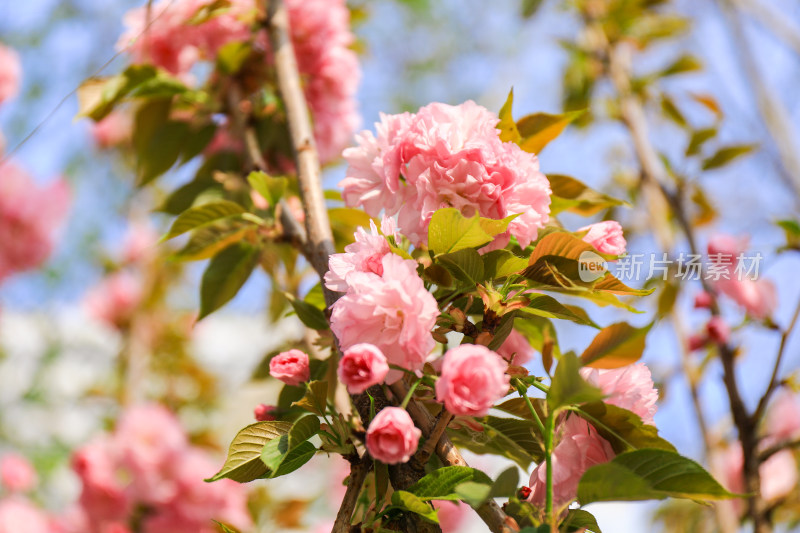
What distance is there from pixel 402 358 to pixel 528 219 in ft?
0.50

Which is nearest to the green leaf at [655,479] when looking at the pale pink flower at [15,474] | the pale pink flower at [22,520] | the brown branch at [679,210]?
the brown branch at [679,210]

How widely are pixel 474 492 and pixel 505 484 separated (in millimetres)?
21

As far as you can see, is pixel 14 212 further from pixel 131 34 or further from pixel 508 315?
pixel 508 315

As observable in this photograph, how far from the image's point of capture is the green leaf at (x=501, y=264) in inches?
18.2

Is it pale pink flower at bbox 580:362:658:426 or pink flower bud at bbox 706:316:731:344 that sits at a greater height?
pink flower bud at bbox 706:316:731:344

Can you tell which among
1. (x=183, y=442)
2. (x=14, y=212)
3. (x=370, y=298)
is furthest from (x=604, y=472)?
(x=14, y=212)

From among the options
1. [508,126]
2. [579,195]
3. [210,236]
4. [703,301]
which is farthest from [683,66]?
[210,236]

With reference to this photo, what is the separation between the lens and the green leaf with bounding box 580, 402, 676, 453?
1.40 ft

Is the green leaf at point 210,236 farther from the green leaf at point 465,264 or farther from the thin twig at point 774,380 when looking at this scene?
the thin twig at point 774,380

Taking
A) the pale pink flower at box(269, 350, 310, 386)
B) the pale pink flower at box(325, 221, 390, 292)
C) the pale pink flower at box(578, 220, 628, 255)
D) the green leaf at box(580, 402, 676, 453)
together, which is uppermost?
the pale pink flower at box(578, 220, 628, 255)

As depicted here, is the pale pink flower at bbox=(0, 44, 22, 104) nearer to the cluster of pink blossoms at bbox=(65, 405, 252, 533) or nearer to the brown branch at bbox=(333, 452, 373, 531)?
the cluster of pink blossoms at bbox=(65, 405, 252, 533)

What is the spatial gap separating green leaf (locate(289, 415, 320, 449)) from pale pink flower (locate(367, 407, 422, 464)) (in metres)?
0.10

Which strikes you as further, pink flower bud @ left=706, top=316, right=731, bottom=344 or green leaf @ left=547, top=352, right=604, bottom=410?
pink flower bud @ left=706, top=316, right=731, bottom=344

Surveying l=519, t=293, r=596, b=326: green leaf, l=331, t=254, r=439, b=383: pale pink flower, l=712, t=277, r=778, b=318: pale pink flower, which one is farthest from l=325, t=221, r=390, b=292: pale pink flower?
l=712, t=277, r=778, b=318: pale pink flower
